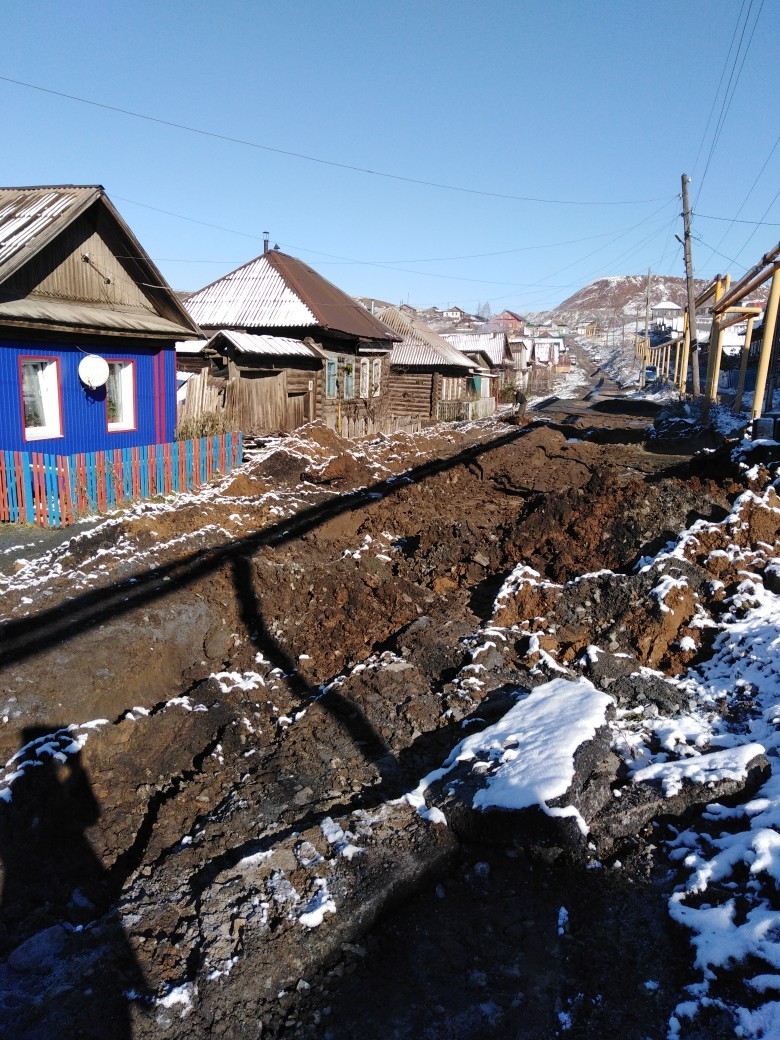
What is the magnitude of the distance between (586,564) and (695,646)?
193 centimetres

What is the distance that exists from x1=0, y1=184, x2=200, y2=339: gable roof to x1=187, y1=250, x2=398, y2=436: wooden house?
290 centimetres

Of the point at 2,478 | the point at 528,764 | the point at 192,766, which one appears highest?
the point at 2,478

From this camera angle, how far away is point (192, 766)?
5.19 m

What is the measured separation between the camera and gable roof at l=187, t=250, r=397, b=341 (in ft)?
64.6

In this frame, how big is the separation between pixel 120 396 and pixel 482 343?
32007 millimetres

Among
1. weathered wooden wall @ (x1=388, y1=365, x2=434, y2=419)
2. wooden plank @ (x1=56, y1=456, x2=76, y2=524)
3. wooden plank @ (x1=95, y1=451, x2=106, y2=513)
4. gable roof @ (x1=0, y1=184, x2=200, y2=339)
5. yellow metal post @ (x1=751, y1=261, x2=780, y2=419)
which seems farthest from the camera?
weathered wooden wall @ (x1=388, y1=365, x2=434, y2=419)

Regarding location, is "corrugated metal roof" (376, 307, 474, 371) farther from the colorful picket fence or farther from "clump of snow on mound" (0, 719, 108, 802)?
"clump of snow on mound" (0, 719, 108, 802)

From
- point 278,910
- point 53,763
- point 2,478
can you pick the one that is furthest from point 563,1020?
point 2,478

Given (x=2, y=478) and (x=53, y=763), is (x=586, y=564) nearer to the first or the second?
(x=53, y=763)

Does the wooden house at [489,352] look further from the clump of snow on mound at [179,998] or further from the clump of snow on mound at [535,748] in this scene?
the clump of snow on mound at [179,998]

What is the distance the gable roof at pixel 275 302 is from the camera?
64.6ft

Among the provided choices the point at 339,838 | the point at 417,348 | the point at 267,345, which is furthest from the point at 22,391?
the point at 417,348

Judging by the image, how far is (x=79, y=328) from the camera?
11219 millimetres

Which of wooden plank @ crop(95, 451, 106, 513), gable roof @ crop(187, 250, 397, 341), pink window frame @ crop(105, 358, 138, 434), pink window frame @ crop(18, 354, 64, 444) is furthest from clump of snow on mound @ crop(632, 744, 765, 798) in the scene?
gable roof @ crop(187, 250, 397, 341)
